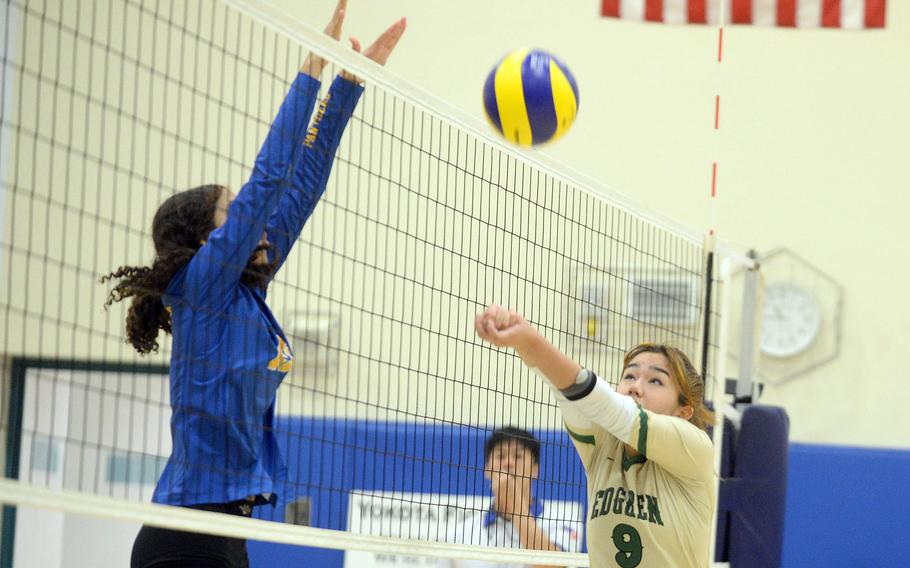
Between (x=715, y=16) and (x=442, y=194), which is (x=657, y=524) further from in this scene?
(x=442, y=194)

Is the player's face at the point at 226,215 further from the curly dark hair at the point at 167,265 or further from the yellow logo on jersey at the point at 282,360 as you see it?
the yellow logo on jersey at the point at 282,360

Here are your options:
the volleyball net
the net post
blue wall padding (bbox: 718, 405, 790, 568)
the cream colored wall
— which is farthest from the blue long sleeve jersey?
the cream colored wall

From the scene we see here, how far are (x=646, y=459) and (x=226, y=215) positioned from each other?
1221mm

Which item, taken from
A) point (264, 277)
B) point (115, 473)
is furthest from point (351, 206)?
point (264, 277)

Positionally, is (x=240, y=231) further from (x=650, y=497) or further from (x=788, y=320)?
(x=788, y=320)

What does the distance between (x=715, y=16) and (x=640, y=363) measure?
4160 millimetres

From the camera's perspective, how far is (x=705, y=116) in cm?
802

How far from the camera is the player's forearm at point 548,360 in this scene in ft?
7.52

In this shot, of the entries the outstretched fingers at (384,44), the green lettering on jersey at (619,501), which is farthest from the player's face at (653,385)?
the outstretched fingers at (384,44)

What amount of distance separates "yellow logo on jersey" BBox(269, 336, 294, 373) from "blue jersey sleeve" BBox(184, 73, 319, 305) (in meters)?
0.20

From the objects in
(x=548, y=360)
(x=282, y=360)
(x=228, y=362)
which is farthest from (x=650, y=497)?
(x=228, y=362)

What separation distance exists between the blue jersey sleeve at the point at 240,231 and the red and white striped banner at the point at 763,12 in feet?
14.2

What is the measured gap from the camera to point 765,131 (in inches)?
312

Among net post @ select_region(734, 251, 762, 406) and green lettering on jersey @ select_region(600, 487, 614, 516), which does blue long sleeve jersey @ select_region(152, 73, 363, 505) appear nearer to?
green lettering on jersey @ select_region(600, 487, 614, 516)
